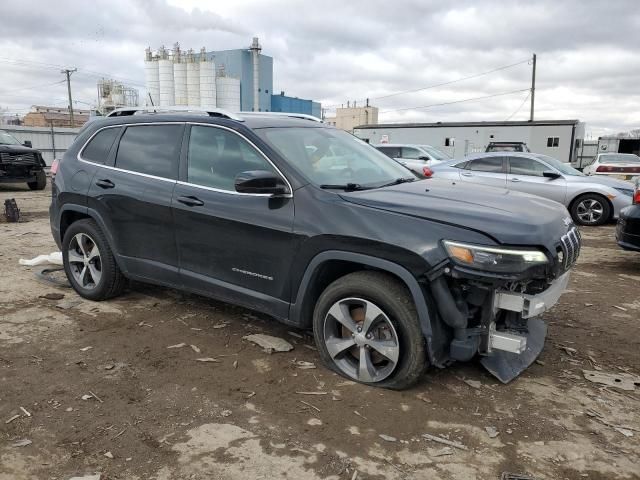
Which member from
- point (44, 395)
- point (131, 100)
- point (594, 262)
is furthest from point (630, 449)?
point (131, 100)

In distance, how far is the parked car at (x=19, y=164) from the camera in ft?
48.0

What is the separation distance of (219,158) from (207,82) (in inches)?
1746

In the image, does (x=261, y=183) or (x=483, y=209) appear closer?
(x=483, y=209)

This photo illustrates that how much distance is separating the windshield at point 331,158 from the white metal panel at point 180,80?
4510 cm

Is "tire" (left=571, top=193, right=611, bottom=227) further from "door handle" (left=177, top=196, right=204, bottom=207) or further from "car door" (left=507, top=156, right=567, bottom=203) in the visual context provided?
"door handle" (left=177, top=196, right=204, bottom=207)

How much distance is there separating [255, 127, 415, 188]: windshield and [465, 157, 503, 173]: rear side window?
721 centimetres

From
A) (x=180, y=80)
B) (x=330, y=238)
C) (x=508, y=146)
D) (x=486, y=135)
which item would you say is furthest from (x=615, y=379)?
(x=180, y=80)

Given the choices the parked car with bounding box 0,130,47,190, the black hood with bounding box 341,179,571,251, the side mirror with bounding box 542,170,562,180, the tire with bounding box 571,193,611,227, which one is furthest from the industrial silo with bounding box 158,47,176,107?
the black hood with bounding box 341,179,571,251

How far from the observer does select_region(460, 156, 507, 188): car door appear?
36.2 ft

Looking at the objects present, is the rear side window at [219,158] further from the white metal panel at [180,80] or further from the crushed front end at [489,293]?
the white metal panel at [180,80]

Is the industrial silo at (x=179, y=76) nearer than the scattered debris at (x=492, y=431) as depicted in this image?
No

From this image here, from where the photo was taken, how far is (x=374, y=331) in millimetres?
3354

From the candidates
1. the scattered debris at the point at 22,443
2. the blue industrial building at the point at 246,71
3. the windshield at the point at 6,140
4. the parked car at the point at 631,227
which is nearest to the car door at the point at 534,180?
the parked car at the point at 631,227

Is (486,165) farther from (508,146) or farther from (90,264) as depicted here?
(508,146)
